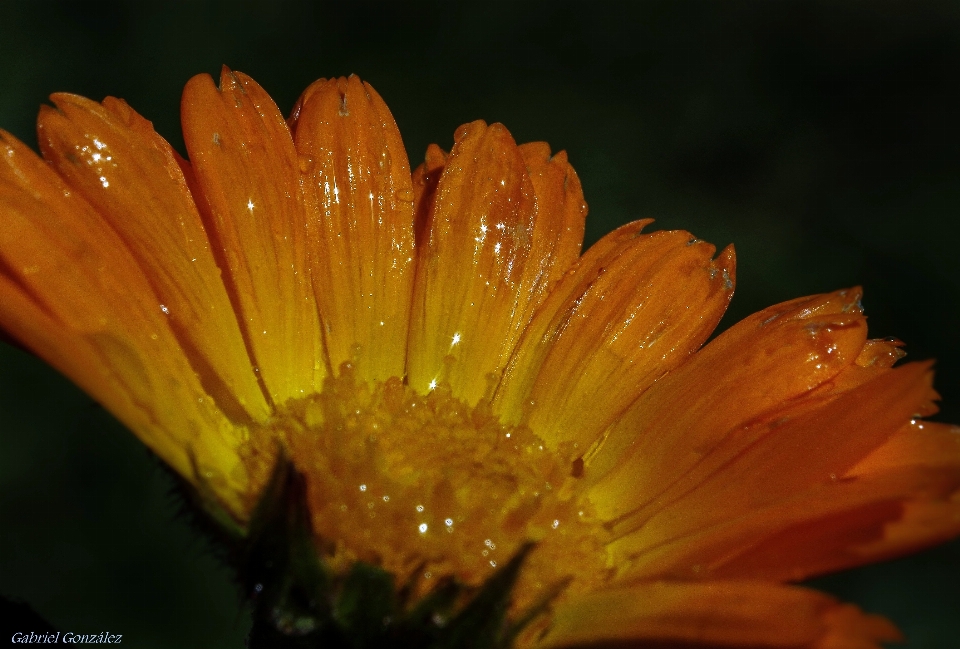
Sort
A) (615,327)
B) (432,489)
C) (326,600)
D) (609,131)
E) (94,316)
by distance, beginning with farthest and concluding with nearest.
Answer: (609,131) < (615,327) < (432,489) < (94,316) < (326,600)

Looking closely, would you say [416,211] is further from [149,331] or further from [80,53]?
[80,53]

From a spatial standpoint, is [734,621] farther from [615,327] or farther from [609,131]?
[609,131]

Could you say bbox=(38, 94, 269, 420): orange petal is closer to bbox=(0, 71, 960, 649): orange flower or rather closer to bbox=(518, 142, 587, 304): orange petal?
bbox=(0, 71, 960, 649): orange flower

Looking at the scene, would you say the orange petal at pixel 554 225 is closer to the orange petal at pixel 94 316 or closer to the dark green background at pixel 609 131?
the orange petal at pixel 94 316

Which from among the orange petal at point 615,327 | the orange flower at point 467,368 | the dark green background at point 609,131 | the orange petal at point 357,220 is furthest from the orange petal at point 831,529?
the dark green background at point 609,131

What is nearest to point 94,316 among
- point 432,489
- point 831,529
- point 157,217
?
point 157,217

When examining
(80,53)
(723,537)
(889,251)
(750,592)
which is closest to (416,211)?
(723,537)
